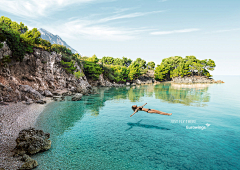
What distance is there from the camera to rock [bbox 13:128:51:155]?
1290 centimetres

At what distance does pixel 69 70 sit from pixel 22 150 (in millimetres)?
53034

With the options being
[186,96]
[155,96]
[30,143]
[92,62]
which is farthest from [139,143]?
[92,62]

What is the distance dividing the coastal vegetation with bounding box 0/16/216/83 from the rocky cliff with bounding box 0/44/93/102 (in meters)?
2.55

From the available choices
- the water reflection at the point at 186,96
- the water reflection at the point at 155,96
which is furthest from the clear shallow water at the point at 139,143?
the water reflection at the point at 186,96

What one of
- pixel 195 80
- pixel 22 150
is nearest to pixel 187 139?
pixel 22 150

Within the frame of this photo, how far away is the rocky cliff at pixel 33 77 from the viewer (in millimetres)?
32594

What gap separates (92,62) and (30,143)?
77828mm

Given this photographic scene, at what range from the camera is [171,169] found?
1168 centimetres

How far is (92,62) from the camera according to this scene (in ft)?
289

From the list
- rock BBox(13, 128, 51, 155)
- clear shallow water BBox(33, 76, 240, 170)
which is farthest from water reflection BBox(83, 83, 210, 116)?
rock BBox(13, 128, 51, 155)

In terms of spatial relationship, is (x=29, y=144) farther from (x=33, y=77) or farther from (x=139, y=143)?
(x=33, y=77)

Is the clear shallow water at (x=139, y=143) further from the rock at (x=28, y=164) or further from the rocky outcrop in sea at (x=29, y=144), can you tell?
the rocky outcrop in sea at (x=29, y=144)

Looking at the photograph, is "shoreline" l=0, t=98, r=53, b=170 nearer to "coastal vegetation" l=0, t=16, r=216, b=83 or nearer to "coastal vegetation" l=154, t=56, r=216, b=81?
"coastal vegetation" l=0, t=16, r=216, b=83

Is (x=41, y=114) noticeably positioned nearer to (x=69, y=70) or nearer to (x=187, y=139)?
(x=187, y=139)
